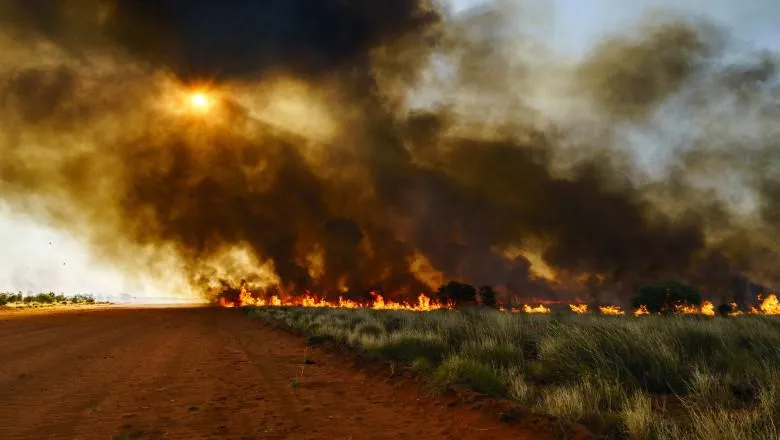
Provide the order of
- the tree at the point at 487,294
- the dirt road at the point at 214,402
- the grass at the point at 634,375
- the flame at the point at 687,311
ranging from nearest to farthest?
the grass at the point at 634,375
the dirt road at the point at 214,402
the flame at the point at 687,311
the tree at the point at 487,294

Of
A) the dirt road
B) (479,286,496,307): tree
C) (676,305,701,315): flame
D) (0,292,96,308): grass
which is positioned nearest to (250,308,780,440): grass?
the dirt road

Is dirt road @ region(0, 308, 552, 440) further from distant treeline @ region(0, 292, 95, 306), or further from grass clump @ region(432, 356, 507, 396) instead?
distant treeline @ region(0, 292, 95, 306)

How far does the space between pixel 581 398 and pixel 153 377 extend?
10737mm

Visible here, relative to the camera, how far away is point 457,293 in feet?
327

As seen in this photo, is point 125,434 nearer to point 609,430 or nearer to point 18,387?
point 18,387

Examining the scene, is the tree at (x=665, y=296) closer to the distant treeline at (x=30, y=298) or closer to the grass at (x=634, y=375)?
the grass at (x=634, y=375)

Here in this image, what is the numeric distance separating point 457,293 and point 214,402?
9278 cm

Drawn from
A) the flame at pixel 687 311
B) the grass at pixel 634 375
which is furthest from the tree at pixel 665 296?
the grass at pixel 634 375

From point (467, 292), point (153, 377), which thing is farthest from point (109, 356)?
point (467, 292)

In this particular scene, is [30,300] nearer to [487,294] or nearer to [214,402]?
[487,294]

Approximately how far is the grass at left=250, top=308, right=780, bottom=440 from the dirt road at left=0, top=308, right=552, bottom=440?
128 centimetres

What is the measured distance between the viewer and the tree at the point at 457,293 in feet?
320

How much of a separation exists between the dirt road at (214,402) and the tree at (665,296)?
6880cm

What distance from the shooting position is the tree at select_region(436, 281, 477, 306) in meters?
97.6
